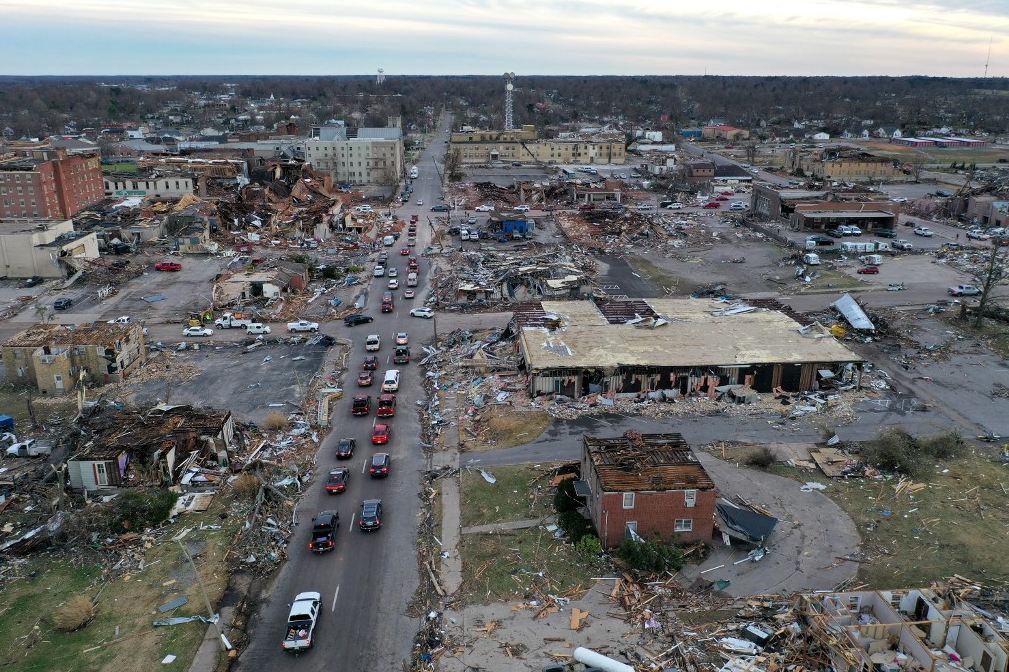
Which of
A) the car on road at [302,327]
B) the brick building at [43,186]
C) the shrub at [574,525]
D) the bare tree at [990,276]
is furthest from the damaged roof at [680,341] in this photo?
the brick building at [43,186]

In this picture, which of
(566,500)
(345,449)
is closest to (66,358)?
(345,449)

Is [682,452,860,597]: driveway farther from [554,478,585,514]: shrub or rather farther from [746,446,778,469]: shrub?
[554,478,585,514]: shrub

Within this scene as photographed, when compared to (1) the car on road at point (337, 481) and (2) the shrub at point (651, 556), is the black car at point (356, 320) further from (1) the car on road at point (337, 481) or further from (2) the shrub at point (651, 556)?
(2) the shrub at point (651, 556)

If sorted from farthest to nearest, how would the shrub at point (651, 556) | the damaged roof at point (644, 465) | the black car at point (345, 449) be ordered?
the black car at point (345, 449), the damaged roof at point (644, 465), the shrub at point (651, 556)

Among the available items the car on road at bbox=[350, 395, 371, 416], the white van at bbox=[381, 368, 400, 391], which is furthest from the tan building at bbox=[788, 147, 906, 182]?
the car on road at bbox=[350, 395, 371, 416]

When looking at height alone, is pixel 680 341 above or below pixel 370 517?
above

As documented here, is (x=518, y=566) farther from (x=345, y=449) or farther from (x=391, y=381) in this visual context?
(x=391, y=381)

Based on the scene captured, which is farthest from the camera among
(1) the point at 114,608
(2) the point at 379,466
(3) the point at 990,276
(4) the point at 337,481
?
(3) the point at 990,276
